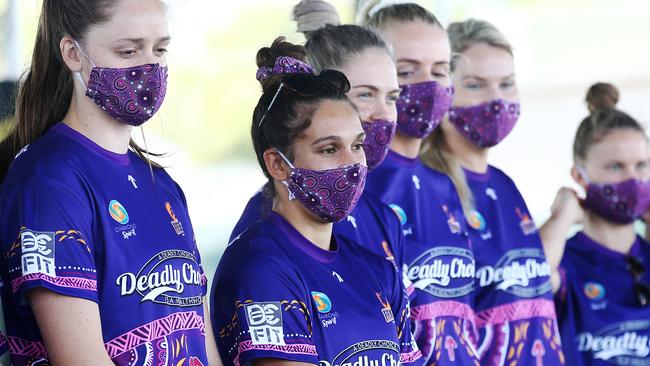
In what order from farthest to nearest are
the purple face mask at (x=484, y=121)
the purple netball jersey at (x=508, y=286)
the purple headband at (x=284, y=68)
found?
the purple face mask at (x=484, y=121)
the purple netball jersey at (x=508, y=286)
the purple headband at (x=284, y=68)

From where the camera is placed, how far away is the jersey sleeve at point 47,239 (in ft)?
7.97

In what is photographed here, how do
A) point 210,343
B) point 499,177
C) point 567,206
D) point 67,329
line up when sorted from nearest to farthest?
point 67,329 → point 210,343 → point 499,177 → point 567,206

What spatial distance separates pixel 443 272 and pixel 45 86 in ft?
4.68

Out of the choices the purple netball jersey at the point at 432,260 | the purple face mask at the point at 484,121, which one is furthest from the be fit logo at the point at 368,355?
the purple face mask at the point at 484,121

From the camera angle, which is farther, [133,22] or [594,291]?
[594,291]

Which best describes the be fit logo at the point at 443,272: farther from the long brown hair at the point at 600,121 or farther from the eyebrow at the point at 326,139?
the long brown hair at the point at 600,121

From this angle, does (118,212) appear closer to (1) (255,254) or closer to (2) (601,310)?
(1) (255,254)

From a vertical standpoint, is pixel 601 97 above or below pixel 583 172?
above

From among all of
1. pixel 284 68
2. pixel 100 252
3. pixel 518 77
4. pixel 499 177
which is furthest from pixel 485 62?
pixel 518 77

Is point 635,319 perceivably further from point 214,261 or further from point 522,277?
point 214,261

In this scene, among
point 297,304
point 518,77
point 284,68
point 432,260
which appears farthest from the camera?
point 518,77

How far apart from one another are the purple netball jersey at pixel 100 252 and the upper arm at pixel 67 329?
0.09 feet

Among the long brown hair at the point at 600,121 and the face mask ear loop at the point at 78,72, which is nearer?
the face mask ear loop at the point at 78,72

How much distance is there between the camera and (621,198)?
4.57 metres
